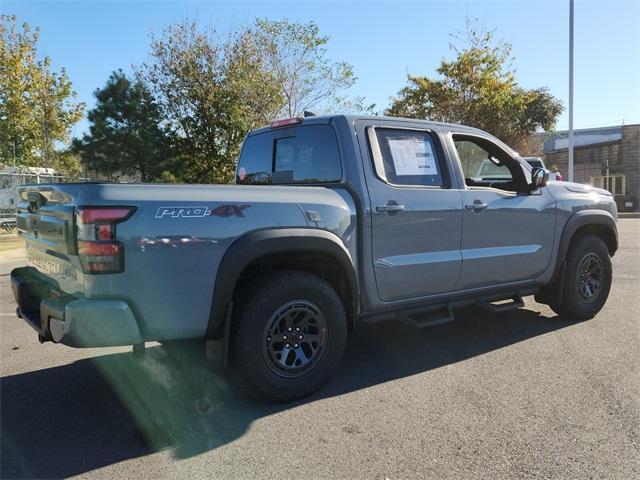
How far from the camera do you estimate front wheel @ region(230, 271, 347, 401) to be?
3.34m

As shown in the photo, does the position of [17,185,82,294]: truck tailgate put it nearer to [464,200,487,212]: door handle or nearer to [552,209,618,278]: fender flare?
[464,200,487,212]: door handle

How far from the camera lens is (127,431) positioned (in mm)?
3170

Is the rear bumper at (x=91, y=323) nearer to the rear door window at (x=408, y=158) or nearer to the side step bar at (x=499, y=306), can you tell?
the rear door window at (x=408, y=158)

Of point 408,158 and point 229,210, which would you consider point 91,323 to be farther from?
point 408,158

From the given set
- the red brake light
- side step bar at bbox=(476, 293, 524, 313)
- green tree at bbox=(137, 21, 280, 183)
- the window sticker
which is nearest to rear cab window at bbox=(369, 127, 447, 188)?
the window sticker

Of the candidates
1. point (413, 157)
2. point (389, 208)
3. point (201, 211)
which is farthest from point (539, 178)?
point (201, 211)

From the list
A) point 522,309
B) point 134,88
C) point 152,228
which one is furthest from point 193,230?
point 134,88

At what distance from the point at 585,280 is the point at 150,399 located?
4491 mm

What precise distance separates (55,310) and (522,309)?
16.4 feet

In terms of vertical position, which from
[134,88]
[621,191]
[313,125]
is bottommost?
[621,191]

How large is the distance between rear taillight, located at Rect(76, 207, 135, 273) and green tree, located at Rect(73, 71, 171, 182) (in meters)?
17.6

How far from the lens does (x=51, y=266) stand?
343 centimetres

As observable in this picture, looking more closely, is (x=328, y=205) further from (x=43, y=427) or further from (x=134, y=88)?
(x=134, y=88)

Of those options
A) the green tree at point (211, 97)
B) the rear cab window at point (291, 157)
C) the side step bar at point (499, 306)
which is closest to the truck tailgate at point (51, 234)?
the rear cab window at point (291, 157)
